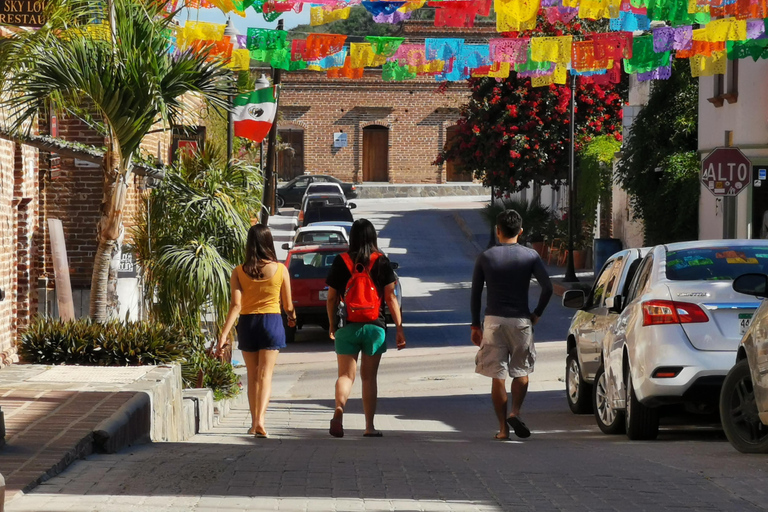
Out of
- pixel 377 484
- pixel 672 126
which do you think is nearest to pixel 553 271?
pixel 672 126

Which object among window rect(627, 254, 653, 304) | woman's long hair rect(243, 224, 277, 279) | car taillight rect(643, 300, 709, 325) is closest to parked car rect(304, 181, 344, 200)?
window rect(627, 254, 653, 304)

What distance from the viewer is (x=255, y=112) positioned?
16906mm

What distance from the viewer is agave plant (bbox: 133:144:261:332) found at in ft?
42.8

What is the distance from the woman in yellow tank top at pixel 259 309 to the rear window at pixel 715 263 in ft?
10.3

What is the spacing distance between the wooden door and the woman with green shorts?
49.8 meters

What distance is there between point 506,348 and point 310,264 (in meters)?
11.6

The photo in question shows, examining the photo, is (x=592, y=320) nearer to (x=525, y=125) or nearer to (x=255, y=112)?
(x=255, y=112)

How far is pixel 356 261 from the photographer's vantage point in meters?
9.23

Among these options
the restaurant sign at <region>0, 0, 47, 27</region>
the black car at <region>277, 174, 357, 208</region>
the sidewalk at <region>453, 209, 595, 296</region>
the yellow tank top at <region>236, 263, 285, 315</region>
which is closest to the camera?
the yellow tank top at <region>236, 263, 285, 315</region>

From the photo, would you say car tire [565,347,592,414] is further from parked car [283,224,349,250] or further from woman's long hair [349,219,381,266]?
parked car [283,224,349,250]

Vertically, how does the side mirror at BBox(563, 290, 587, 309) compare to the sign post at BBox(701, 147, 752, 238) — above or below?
below

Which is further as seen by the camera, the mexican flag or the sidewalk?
the sidewalk

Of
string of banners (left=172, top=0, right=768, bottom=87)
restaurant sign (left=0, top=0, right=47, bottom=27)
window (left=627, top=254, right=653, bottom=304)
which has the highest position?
string of banners (left=172, top=0, right=768, bottom=87)

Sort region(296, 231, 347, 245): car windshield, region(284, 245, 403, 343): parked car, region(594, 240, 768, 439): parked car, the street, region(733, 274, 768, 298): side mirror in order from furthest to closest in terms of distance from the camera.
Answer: region(296, 231, 347, 245): car windshield < region(284, 245, 403, 343): parked car < region(594, 240, 768, 439): parked car < region(733, 274, 768, 298): side mirror < the street
